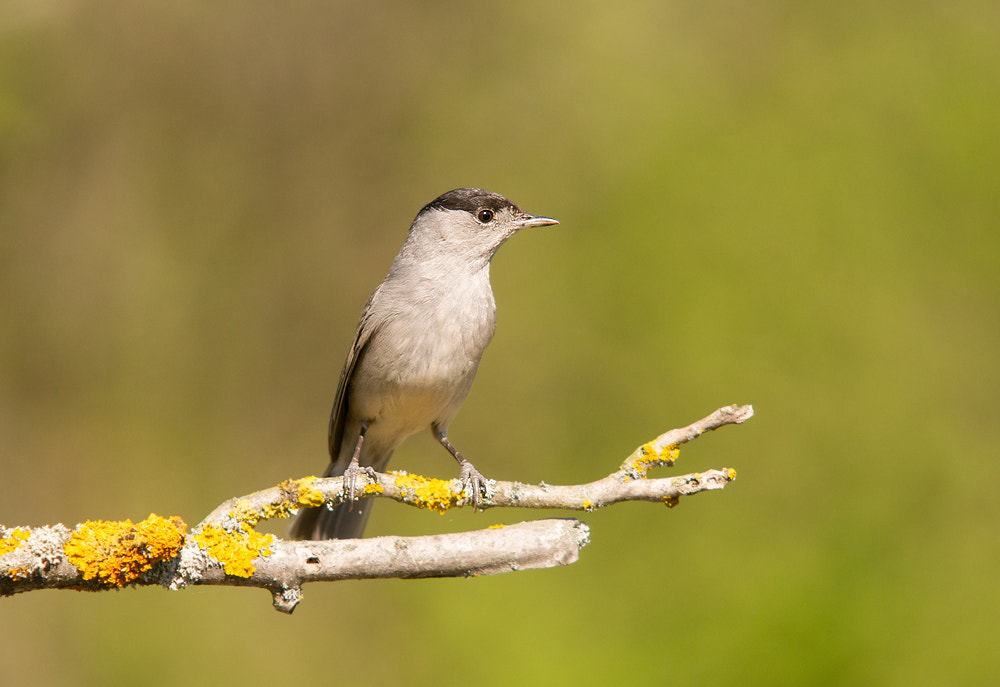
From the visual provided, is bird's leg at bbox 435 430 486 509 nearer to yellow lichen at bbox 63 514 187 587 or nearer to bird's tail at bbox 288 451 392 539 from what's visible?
bird's tail at bbox 288 451 392 539

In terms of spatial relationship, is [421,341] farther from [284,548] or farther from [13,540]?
[13,540]

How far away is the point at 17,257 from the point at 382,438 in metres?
A: 3.86

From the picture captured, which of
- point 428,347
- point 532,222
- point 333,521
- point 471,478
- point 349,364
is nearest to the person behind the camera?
point 471,478

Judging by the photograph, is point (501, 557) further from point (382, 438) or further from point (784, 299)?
point (784, 299)

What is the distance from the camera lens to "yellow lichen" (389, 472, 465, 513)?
3.43 metres

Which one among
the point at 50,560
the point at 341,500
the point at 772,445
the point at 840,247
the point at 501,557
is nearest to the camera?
the point at 50,560

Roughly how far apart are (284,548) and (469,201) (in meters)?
2.50

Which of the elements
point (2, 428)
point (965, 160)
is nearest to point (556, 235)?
point (965, 160)

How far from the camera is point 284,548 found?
2.96 m

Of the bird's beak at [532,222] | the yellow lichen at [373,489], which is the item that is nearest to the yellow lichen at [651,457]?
the yellow lichen at [373,489]

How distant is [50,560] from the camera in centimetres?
267

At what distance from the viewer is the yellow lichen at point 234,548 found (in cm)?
289

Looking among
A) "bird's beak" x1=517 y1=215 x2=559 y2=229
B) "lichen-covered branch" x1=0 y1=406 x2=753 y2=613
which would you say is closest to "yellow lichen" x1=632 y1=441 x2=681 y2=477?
"lichen-covered branch" x1=0 y1=406 x2=753 y2=613

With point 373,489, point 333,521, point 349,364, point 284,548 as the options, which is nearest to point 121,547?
point 284,548
